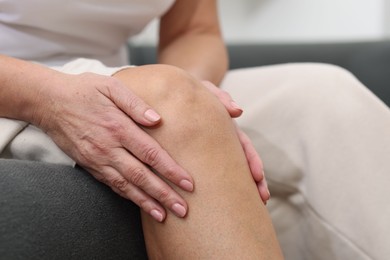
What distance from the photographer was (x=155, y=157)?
539 mm

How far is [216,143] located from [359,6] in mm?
1662

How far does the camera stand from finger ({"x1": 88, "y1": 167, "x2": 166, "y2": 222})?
0.54 metres

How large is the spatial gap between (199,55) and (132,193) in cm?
43

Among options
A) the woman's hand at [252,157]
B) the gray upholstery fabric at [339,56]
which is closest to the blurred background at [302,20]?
the gray upholstery fabric at [339,56]

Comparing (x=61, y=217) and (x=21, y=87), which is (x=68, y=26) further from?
(x=61, y=217)

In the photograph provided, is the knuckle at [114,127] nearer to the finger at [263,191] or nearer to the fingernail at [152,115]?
the fingernail at [152,115]

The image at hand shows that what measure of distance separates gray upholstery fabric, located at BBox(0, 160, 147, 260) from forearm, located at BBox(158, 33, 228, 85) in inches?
13.9

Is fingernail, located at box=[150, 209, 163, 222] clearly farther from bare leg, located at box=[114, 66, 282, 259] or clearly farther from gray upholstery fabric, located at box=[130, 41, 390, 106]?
gray upholstery fabric, located at box=[130, 41, 390, 106]

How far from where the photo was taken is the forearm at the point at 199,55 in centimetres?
90

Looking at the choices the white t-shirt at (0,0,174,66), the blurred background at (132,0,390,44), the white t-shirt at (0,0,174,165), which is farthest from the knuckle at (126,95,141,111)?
the blurred background at (132,0,390,44)

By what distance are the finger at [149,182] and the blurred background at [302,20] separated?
5.01 feet

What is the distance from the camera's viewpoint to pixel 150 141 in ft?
1.78

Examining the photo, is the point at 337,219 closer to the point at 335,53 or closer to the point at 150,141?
the point at 150,141

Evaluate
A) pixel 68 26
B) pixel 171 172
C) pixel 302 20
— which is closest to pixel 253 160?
pixel 171 172
